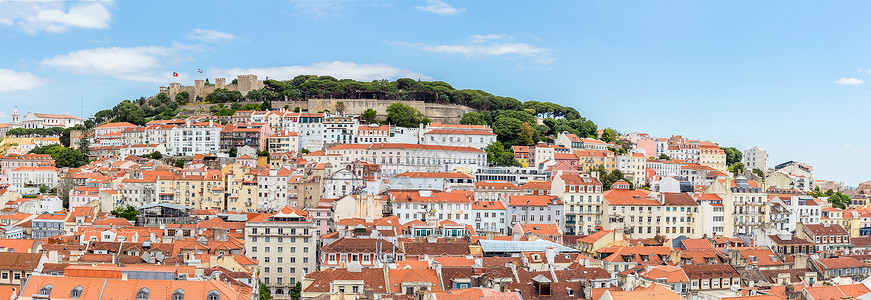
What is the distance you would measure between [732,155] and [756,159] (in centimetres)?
322

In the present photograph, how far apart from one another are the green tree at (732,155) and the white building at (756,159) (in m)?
1.76

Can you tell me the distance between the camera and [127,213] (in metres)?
67.6

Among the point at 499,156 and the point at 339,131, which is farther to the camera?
the point at 339,131

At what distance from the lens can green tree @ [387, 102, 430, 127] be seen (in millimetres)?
104438

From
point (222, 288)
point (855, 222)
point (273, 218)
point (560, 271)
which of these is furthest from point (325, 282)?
point (855, 222)

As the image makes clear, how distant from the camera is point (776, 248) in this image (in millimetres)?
→ 54312

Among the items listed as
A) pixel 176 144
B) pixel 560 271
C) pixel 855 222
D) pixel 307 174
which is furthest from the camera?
pixel 176 144

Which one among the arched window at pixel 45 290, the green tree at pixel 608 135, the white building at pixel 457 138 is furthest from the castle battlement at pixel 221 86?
the arched window at pixel 45 290

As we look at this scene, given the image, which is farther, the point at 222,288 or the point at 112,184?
the point at 112,184

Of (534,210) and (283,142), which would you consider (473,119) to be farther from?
(534,210)

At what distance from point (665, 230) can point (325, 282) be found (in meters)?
33.0

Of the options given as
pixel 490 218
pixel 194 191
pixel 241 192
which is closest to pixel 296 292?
pixel 490 218

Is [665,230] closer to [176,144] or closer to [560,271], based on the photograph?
[560,271]

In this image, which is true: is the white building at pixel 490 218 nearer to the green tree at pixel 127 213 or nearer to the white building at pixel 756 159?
the green tree at pixel 127 213
